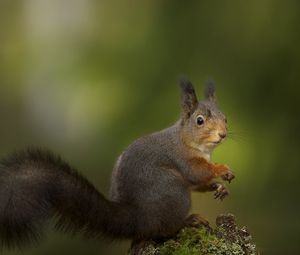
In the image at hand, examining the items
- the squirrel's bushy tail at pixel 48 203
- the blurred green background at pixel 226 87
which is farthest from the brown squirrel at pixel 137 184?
the blurred green background at pixel 226 87

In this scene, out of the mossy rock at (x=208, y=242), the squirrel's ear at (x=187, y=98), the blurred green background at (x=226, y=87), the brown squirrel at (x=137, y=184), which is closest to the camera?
the brown squirrel at (x=137, y=184)

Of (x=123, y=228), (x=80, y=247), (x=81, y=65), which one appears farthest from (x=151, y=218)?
(x=81, y=65)

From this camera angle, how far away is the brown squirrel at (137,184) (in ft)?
6.97

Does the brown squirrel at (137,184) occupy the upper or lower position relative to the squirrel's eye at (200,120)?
lower

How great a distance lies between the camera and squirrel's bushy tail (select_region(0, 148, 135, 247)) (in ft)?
6.59

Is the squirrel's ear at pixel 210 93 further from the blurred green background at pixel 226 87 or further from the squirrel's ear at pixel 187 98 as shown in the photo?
the blurred green background at pixel 226 87

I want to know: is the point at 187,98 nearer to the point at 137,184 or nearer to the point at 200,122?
the point at 200,122

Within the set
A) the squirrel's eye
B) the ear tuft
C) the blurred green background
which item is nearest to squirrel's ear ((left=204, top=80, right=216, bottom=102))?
the ear tuft

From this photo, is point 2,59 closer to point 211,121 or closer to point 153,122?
point 153,122

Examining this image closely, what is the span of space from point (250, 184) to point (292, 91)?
65 centimetres

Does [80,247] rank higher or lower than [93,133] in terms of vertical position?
lower

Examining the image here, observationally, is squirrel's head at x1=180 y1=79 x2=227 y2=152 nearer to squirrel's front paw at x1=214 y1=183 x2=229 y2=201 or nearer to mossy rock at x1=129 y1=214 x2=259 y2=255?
squirrel's front paw at x1=214 y1=183 x2=229 y2=201

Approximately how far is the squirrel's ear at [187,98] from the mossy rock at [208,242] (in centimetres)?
36

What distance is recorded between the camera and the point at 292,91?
4.61 m
